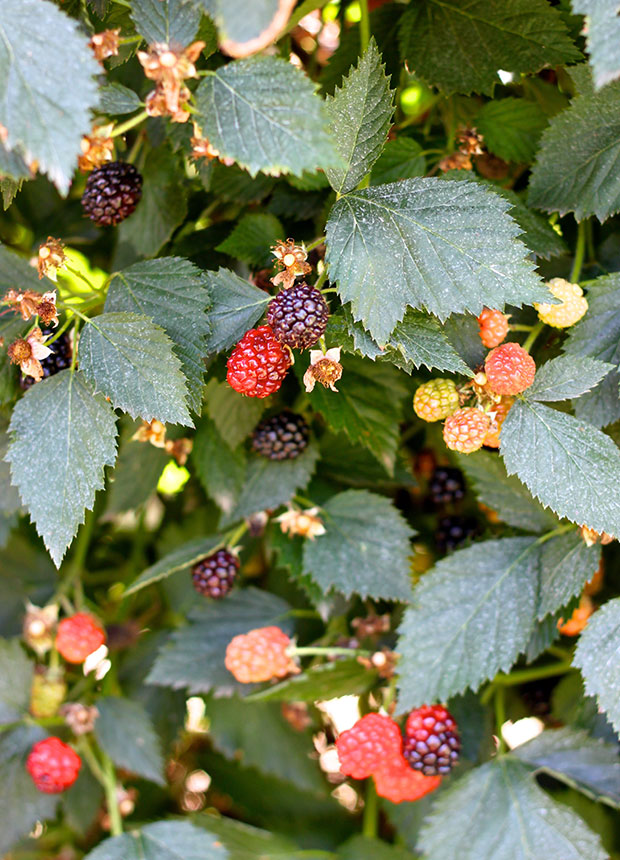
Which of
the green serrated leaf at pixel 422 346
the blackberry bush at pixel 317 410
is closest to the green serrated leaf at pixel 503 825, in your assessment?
the blackberry bush at pixel 317 410

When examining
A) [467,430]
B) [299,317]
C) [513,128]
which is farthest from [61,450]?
[513,128]

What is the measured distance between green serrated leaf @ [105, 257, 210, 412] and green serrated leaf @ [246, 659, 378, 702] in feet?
1.29

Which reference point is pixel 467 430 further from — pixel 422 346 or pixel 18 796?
pixel 18 796

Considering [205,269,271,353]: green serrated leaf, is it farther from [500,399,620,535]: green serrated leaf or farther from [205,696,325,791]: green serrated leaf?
[205,696,325,791]: green serrated leaf

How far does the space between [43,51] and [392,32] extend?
1.52 feet

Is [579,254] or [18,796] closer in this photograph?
[579,254]

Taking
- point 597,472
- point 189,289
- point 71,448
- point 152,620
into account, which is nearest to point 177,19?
point 189,289

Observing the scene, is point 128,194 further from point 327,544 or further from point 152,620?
point 152,620

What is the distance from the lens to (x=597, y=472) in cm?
66

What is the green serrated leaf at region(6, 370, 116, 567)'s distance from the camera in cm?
65

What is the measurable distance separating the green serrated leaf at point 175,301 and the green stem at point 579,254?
0.36 meters

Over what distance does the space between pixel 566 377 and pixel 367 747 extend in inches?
17.3

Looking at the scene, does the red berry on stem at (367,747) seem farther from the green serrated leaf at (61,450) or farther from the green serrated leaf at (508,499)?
the green serrated leaf at (61,450)

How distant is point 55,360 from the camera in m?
0.75
